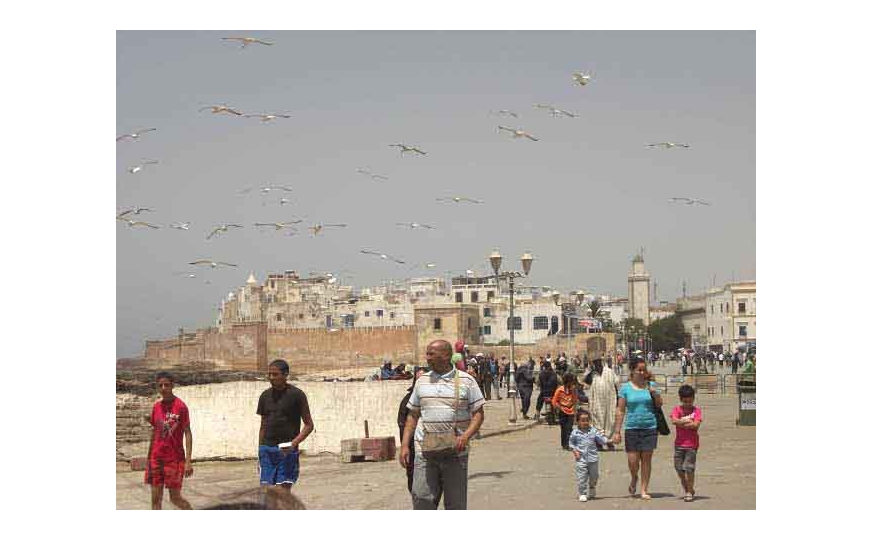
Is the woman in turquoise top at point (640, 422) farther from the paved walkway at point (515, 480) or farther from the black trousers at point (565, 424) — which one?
the black trousers at point (565, 424)

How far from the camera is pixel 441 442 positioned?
6.39 metres

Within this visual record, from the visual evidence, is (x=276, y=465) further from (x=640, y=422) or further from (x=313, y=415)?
(x=313, y=415)

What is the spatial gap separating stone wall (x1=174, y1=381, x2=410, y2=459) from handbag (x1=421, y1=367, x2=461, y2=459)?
23.4 feet

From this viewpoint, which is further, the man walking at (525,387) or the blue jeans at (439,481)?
the man walking at (525,387)

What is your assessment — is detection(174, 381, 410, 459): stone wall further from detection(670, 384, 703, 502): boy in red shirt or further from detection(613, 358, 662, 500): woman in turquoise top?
detection(670, 384, 703, 502): boy in red shirt

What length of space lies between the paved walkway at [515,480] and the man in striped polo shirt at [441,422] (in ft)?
4.18

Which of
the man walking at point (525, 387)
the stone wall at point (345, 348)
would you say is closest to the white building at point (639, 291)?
the stone wall at point (345, 348)

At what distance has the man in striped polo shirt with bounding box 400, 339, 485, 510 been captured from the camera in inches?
252

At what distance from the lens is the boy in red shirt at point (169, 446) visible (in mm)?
7348

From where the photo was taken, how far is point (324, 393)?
13703mm


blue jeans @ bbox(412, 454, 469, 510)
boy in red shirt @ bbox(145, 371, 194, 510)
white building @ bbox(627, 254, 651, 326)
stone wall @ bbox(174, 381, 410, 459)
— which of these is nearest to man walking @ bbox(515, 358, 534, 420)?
stone wall @ bbox(174, 381, 410, 459)

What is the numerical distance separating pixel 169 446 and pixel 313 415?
6.23 metres

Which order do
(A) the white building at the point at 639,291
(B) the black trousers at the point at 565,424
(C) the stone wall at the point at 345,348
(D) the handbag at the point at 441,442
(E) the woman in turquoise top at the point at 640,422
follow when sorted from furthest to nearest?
(A) the white building at the point at 639,291
(C) the stone wall at the point at 345,348
(B) the black trousers at the point at 565,424
(E) the woman in turquoise top at the point at 640,422
(D) the handbag at the point at 441,442
